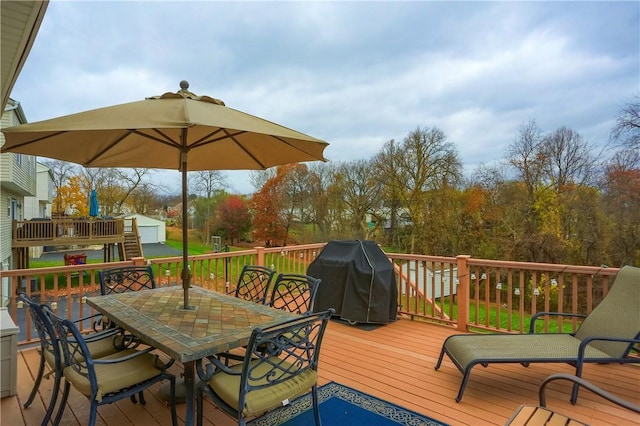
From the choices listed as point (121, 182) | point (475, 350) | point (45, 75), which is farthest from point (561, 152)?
point (121, 182)

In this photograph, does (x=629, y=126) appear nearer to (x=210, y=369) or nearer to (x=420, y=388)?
(x=420, y=388)

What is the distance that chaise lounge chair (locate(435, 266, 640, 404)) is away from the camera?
2672 mm

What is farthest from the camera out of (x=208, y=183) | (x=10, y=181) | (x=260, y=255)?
(x=208, y=183)

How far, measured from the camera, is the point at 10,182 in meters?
11.3

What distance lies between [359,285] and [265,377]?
8.47ft

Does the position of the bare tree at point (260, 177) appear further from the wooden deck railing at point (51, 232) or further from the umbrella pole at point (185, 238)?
the umbrella pole at point (185, 238)

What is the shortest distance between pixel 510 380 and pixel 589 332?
2.66 feet

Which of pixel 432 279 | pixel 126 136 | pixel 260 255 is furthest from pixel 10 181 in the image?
pixel 432 279

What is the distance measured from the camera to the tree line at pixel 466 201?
10.4m

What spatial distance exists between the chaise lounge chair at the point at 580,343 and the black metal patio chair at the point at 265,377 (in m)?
1.35

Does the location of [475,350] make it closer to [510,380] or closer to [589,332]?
[510,380]

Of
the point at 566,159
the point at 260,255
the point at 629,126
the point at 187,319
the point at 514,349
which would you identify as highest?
the point at 629,126

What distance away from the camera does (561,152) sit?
1210cm

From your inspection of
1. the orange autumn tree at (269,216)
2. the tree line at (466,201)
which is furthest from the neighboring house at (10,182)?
the orange autumn tree at (269,216)
